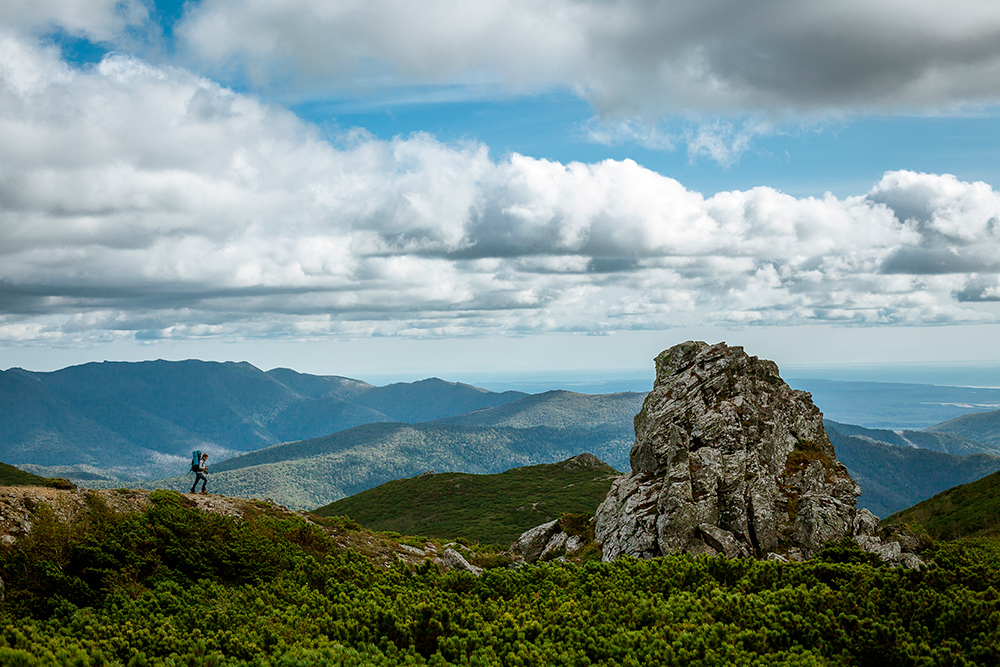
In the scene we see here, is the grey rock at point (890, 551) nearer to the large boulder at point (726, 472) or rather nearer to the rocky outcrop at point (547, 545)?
the large boulder at point (726, 472)

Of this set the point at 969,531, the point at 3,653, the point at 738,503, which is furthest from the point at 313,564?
the point at 969,531

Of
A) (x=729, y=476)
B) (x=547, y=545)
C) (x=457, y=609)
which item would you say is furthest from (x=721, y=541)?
(x=457, y=609)

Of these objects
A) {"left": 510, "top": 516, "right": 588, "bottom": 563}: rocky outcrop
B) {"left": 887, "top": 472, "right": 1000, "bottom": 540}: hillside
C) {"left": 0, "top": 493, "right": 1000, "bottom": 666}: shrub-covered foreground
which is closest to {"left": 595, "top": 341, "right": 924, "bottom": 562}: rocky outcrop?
{"left": 510, "top": 516, "right": 588, "bottom": 563}: rocky outcrop

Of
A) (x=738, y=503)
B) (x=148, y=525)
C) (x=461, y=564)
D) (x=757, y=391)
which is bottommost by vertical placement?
(x=461, y=564)

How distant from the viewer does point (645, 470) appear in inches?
2031

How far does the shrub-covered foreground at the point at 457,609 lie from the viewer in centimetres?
1881

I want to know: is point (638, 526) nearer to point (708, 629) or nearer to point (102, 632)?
point (708, 629)

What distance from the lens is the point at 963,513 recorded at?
298ft

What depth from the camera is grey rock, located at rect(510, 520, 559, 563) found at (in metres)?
53.6

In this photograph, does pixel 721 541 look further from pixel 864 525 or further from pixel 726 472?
pixel 864 525

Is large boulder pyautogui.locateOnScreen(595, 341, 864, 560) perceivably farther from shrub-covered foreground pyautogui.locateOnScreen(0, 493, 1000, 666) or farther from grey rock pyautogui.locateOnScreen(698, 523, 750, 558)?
shrub-covered foreground pyautogui.locateOnScreen(0, 493, 1000, 666)

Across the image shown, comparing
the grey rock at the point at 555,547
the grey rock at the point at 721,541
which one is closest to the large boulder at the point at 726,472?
the grey rock at the point at 721,541

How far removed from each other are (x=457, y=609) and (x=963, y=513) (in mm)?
97671

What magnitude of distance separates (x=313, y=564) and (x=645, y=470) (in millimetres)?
29887
